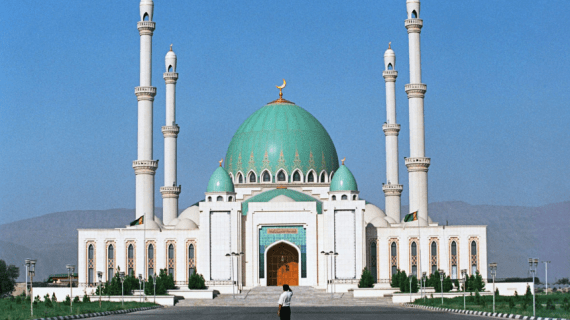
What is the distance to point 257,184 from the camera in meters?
67.3

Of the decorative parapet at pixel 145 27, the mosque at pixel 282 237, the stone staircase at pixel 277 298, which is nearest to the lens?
the stone staircase at pixel 277 298

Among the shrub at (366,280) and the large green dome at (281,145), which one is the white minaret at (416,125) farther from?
the large green dome at (281,145)

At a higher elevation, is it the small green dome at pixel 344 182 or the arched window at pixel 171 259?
the small green dome at pixel 344 182

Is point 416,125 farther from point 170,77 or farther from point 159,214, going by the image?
point 159,214

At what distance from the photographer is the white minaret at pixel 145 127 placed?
62.0 meters

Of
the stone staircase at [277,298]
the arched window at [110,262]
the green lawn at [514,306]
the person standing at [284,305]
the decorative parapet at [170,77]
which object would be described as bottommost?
the stone staircase at [277,298]

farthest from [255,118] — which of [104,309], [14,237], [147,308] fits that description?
[14,237]

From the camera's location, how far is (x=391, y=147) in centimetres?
6825

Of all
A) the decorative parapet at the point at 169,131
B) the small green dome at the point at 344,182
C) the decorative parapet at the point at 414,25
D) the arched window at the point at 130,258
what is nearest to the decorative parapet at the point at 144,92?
the decorative parapet at the point at 169,131

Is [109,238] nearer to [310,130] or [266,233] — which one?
[266,233]

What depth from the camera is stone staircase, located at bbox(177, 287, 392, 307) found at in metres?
50.8

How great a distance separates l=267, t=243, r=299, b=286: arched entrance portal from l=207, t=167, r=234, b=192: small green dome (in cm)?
477

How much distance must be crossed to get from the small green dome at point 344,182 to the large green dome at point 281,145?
6.42 metres

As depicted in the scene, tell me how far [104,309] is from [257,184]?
96.7 feet
